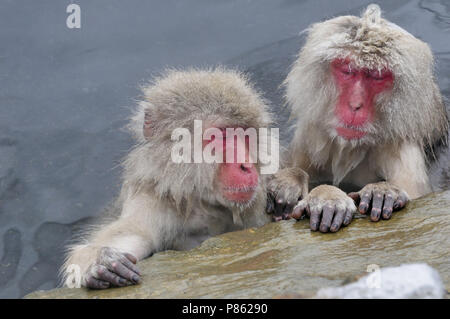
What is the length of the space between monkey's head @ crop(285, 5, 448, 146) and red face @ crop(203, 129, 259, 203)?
0.96m

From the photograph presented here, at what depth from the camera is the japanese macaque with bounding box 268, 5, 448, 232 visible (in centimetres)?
480

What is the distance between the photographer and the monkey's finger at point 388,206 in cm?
465

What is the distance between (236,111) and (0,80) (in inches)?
163

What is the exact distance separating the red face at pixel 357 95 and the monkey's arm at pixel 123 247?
151 cm

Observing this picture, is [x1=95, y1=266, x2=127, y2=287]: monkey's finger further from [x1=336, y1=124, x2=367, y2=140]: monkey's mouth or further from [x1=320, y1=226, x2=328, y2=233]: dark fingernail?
[x1=336, y1=124, x2=367, y2=140]: monkey's mouth

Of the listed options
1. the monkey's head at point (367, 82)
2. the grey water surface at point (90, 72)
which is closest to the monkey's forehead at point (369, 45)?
the monkey's head at point (367, 82)

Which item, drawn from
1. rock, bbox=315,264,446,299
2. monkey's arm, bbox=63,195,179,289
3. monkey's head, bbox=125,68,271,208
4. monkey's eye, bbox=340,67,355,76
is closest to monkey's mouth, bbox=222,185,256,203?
monkey's head, bbox=125,68,271,208

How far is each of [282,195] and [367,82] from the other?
42.1 inches

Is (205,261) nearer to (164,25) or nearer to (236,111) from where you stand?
(236,111)

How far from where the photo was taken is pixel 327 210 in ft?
15.1

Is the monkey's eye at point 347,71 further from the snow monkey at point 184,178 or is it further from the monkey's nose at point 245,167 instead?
the monkey's nose at point 245,167

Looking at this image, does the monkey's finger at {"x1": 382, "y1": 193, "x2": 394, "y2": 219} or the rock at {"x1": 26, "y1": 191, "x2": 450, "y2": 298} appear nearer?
the rock at {"x1": 26, "y1": 191, "x2": 450, "y2": 298}

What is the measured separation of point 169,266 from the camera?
4.27m

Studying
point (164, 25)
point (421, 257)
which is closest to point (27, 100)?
point (164, 25)
